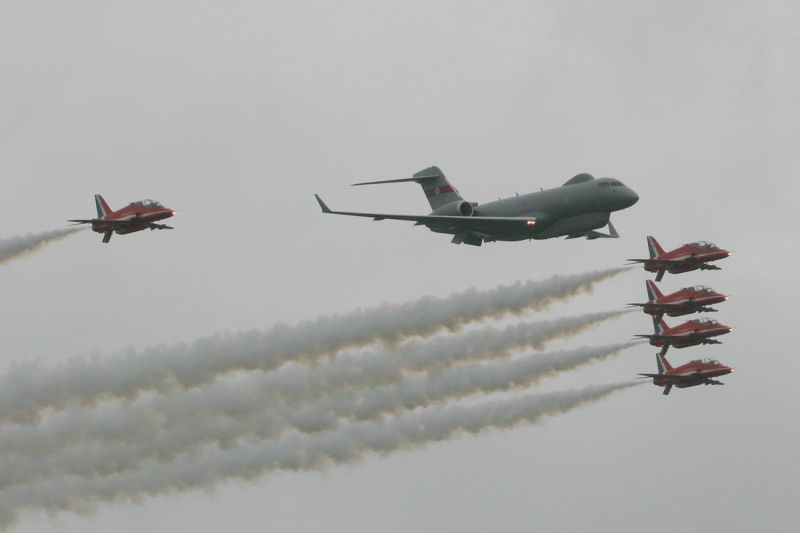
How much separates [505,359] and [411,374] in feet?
17.4

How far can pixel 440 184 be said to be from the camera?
289 feet

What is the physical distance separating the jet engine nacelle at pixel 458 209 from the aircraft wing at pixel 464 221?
3.73 ft

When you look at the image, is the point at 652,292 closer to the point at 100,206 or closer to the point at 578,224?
the point at 578,224

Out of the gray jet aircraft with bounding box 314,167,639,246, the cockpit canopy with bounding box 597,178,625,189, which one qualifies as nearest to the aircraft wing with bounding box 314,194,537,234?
the gray jet aircraft with bounding box 314,167,639,246

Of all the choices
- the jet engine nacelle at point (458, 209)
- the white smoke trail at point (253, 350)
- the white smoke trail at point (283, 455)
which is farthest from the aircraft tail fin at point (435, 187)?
the white smoke trail at point (283, 455)

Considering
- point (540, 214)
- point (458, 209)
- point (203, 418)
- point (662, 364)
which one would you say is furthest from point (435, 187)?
point (203, 418)

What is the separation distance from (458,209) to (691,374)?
16432 mm

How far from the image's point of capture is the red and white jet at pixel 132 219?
69.2 metres

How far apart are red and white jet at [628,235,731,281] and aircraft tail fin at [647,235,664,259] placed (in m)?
0.65

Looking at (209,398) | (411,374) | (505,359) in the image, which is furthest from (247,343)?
(505,359)

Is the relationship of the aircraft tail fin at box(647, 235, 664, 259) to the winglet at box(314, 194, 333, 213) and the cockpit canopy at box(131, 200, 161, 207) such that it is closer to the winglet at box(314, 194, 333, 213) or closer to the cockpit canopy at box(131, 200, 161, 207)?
the winglet at box(314, 194, 333, 213)

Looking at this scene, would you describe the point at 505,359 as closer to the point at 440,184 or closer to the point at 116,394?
the point at 440,184

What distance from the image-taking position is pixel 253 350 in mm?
74938

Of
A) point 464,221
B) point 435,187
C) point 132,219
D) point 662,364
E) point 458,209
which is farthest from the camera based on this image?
point 435,187
